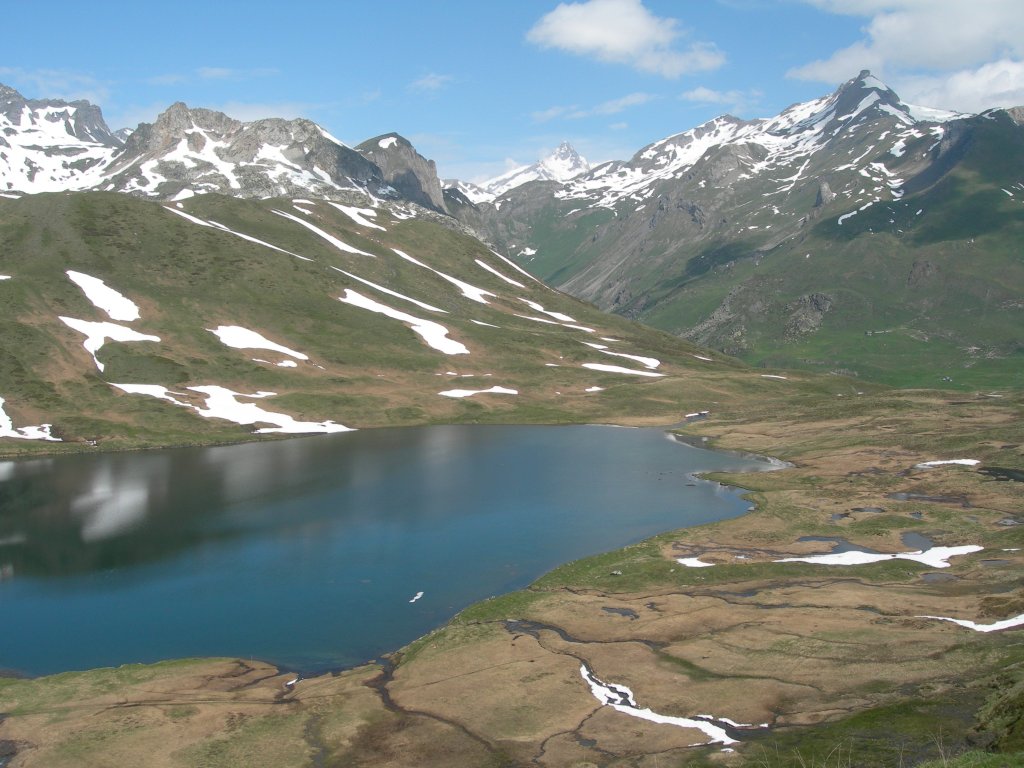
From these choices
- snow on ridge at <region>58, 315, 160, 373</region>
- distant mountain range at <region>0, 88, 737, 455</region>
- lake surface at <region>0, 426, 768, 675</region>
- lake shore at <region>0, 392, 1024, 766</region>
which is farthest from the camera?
snow on ridge at <region>58, 315, 160, 373</region>

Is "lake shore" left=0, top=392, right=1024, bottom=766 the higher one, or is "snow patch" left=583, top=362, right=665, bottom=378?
"snow patch" left=583, top=362, right=665, bottom=378

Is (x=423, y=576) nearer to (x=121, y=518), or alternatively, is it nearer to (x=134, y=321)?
(x=121, y=518)

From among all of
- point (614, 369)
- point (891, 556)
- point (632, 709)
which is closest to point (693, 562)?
point (891, 556)

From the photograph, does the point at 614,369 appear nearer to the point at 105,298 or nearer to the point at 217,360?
the point at 217,360

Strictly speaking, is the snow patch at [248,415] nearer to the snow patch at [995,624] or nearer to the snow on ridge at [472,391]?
the snow on ridge at [472,391]

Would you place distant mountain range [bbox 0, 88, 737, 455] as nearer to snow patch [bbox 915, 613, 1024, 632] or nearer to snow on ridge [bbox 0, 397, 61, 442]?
snow on ridge [bbox 0, 397, 61, 442]

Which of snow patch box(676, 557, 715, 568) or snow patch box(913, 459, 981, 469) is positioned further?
snow patch box(913, 459, 981, 469)

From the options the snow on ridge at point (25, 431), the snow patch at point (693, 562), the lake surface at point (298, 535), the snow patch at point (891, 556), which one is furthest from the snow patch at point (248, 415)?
the snow patch at point (891, 556)

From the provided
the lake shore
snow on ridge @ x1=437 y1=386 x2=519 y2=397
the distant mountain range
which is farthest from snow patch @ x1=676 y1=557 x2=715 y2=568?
snow on ridge @ x1=437 y1=386 x2=519 y2=397
